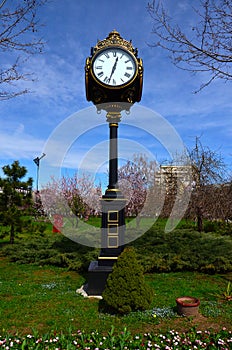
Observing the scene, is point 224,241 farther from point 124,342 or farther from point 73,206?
point 73,206

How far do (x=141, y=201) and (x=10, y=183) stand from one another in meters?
10.2

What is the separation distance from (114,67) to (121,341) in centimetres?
466

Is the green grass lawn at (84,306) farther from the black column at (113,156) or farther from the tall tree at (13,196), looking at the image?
the tall tree at (13,196)

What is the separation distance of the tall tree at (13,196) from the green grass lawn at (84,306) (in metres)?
4.09

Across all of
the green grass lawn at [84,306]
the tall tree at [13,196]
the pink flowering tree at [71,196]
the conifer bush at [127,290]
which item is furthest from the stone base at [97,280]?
the pink flowering tree at [71,196]

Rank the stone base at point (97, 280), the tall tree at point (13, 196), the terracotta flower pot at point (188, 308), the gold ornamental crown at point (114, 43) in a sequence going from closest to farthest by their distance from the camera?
1. the terracotta flower pot at point (188, 308)
2. the stone base at point (97, 280)
3. the gold ornamental crown at point (114, 43)
4. the tall tree at point (13, 196)

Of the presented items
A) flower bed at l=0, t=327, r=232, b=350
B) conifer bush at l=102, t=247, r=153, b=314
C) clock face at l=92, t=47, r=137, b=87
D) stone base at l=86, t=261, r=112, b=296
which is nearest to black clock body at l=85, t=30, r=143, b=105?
clock face at l=92, t=47, r=137, b=87

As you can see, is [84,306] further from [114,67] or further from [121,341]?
[114,67]

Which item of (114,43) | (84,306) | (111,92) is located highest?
(114,43)

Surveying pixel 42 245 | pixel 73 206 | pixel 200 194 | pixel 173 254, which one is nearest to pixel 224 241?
pixel 173 254

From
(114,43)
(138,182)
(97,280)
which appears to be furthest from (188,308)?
(138,182)

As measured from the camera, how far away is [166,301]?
17.1ft

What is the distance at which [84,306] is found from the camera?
4895 mm

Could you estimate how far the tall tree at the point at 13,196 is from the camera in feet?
36.7
